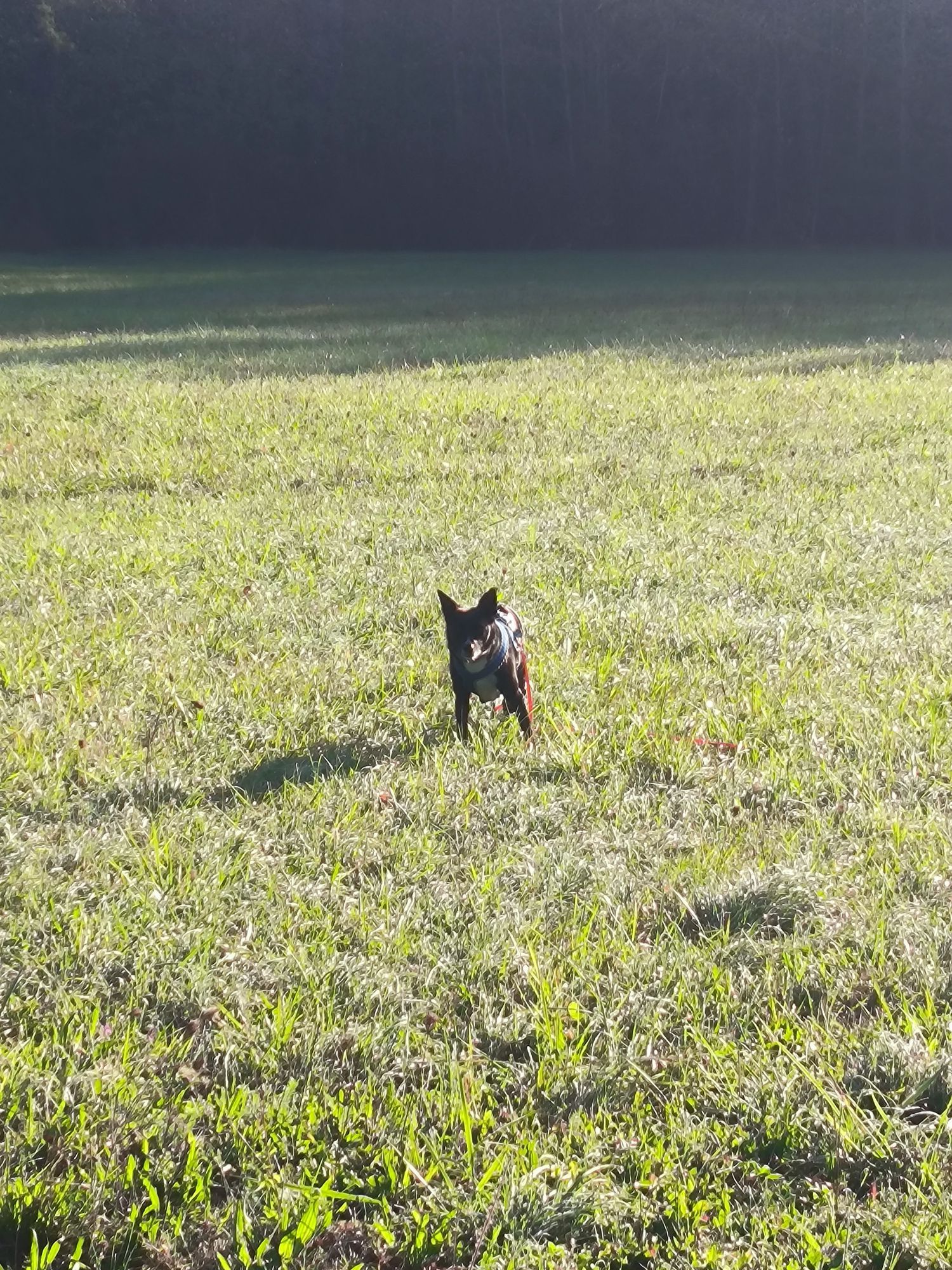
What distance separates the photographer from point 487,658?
321 cm

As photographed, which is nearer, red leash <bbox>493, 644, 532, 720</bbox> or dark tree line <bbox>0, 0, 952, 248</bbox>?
red leash <bbox>493, 644, 532, 720</bbox>

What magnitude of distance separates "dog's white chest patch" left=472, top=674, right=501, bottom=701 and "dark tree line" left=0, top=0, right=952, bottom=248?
24.6 meters

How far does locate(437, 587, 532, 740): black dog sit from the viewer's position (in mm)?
3207

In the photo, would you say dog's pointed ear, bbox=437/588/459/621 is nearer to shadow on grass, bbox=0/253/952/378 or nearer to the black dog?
the black dog

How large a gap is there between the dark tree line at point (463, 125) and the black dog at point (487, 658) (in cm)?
2458

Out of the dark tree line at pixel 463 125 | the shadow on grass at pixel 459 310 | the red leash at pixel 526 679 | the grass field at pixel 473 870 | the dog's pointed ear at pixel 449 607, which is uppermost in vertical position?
the dark tree line at pixel 463 125

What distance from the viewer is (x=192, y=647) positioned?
4.27 metres

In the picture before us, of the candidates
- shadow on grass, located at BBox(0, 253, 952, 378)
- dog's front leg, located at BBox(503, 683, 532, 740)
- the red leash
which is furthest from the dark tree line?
dog's front leg, located at BBox(503, 683, 532, 740)

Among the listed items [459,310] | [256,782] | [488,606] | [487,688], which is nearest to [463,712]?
[487,688]

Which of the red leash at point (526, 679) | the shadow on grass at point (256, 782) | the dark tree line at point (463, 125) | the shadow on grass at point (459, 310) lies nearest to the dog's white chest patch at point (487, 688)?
the red leash at point (526, 679)

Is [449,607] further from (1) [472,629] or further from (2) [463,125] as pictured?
(2) [463,125]

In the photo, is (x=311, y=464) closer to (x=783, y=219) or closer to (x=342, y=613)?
(x=342, y=613)

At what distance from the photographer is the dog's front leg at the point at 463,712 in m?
3.38

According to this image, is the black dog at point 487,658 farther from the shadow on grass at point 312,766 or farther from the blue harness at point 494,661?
the shadow on grass at point 312,766
